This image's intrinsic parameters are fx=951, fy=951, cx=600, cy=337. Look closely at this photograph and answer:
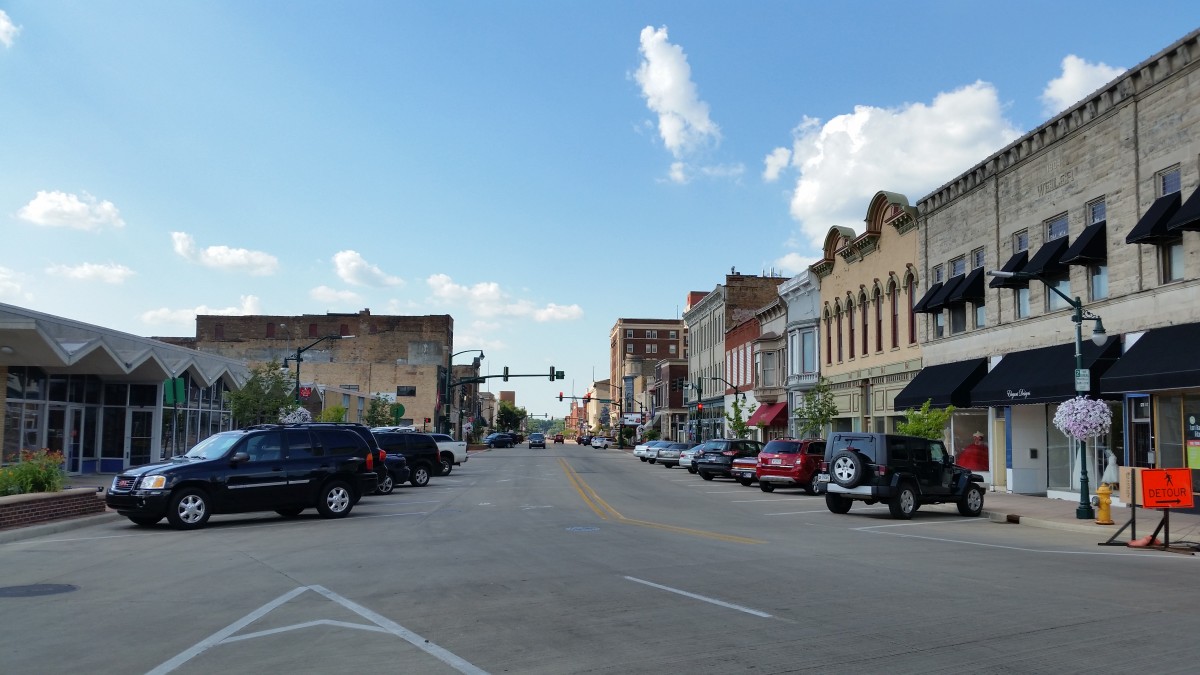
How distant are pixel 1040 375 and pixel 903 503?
7642 mm

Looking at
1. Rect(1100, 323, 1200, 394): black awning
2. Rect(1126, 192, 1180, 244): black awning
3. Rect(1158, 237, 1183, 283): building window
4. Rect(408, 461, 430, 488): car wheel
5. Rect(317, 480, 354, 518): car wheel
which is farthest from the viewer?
Rect(408, 461, 430, 488): car wheel

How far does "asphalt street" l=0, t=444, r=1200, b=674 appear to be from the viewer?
24.4 feet

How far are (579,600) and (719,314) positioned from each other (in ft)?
220

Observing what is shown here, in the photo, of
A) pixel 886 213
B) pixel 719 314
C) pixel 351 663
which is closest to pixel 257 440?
pixel 351 663

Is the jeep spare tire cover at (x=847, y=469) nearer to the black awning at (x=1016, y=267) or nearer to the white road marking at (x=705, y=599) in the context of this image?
the black awning at (x=1016, y=267)

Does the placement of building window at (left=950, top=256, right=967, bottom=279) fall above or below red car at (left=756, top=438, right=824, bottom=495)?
above

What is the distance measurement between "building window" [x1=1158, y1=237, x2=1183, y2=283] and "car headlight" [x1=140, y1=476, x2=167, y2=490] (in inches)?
871

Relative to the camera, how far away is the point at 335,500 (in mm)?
19875

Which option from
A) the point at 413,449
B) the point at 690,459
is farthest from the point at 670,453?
the point at 413,449

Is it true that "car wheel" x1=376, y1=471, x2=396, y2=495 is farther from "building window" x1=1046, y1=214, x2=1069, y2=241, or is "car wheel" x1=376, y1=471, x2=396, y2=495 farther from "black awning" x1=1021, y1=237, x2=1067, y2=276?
"building window" x1=1046, y1=214, x2=1069, y2=241

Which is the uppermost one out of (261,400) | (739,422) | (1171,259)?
(1171,259)

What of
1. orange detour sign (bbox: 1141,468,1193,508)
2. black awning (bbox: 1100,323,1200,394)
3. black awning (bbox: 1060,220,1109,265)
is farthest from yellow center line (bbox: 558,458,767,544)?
black awning (bbox: 1060,220,1109,265)

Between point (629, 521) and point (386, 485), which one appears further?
point (386, 485)

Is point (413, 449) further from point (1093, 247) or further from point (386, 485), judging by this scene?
point (1093, 247)
